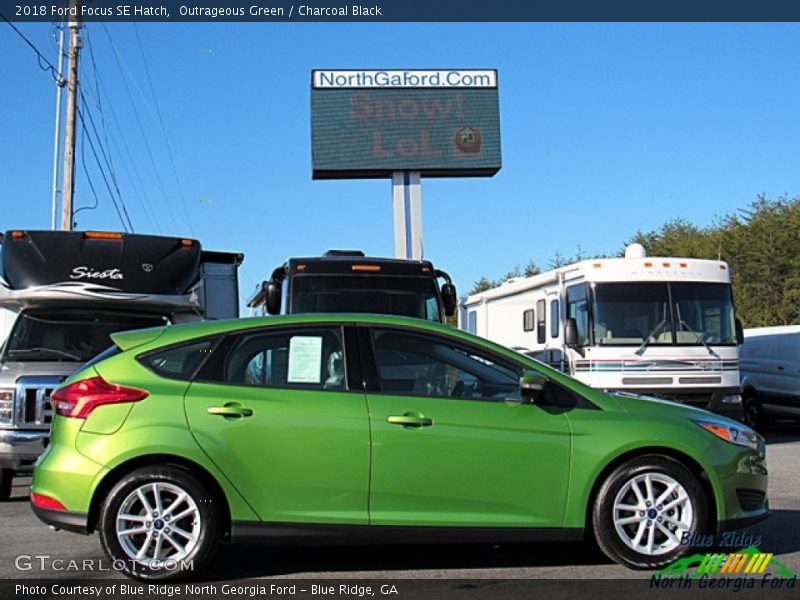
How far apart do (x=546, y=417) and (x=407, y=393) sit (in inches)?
36.3

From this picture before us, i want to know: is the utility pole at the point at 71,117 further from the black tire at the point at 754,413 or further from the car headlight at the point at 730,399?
the black tire at the point at 754,413

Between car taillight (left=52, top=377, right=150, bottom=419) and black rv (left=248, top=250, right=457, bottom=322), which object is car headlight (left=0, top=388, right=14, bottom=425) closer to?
car taillight (left=52, top=377, right=150, bottom=419)

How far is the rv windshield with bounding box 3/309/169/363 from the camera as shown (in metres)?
10.2

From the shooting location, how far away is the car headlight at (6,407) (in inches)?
360

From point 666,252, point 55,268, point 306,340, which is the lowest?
point 306,340

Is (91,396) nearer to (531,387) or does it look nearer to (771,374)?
(531,387)

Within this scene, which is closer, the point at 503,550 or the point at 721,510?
the point at 721,510

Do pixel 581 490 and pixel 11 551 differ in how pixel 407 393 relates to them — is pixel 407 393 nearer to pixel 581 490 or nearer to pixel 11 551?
pixel 581 490

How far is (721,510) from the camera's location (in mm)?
6191

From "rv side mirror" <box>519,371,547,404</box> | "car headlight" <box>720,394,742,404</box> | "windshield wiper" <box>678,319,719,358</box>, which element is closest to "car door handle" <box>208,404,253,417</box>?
"rv side mirror" <box>519,371,547,404</box>

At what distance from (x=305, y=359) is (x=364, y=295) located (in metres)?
5.67

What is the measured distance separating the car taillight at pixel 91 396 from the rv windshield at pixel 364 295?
5.79 metres

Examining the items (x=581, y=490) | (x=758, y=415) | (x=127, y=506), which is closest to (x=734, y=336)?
(x=758, y=415)

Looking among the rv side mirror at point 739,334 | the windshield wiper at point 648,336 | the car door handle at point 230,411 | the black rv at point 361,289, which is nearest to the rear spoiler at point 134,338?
the car door handle at point 230,411
